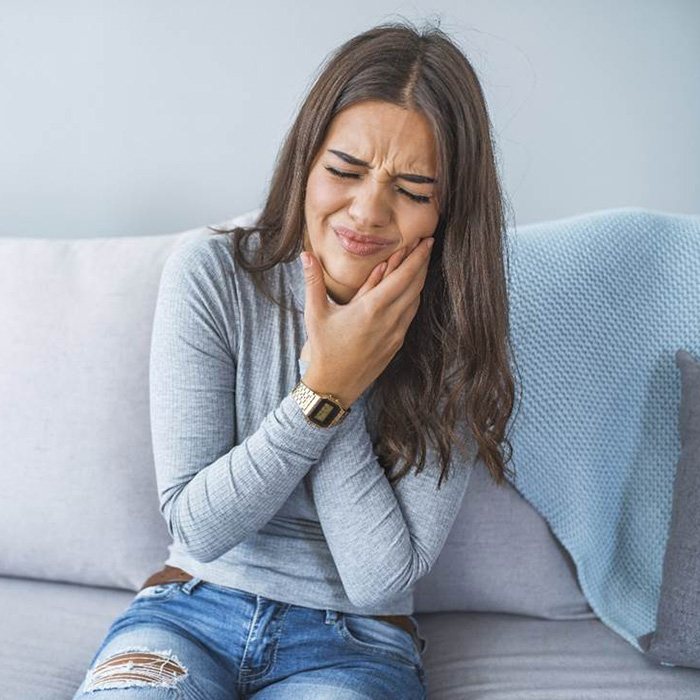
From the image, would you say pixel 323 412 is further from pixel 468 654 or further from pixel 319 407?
pixel 468 654

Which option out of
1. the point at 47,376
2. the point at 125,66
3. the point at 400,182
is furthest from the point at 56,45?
the point at 400,182

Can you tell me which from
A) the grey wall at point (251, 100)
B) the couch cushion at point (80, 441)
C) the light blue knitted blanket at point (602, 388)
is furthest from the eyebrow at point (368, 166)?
the grey wall at point (251, 100)

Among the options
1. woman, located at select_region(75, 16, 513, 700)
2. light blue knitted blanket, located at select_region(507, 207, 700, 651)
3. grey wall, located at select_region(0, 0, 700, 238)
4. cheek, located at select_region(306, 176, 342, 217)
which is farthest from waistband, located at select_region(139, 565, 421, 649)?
grey wall, located at select_region(0, 0, 700, 238)

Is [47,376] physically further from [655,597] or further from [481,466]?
[655,597]

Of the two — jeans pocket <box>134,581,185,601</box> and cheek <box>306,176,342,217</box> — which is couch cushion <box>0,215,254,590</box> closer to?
jeans pocket <box>134,581,185,601</box>

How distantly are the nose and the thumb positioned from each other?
8 centimetres

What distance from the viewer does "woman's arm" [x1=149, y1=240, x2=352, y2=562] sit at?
1077mm

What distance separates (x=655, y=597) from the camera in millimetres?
1423

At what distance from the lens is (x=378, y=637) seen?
120 cm

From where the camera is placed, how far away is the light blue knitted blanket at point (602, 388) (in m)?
1.42

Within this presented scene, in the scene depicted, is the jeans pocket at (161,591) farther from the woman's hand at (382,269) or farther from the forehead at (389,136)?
the forehead at (389,136)

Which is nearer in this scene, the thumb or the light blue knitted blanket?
the thumb

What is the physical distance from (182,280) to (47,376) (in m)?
0.40

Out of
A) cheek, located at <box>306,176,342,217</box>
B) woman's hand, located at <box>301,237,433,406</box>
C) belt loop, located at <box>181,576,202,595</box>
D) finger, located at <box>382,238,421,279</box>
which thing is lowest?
belt loop, located at <box>181,576,202,595</box>
